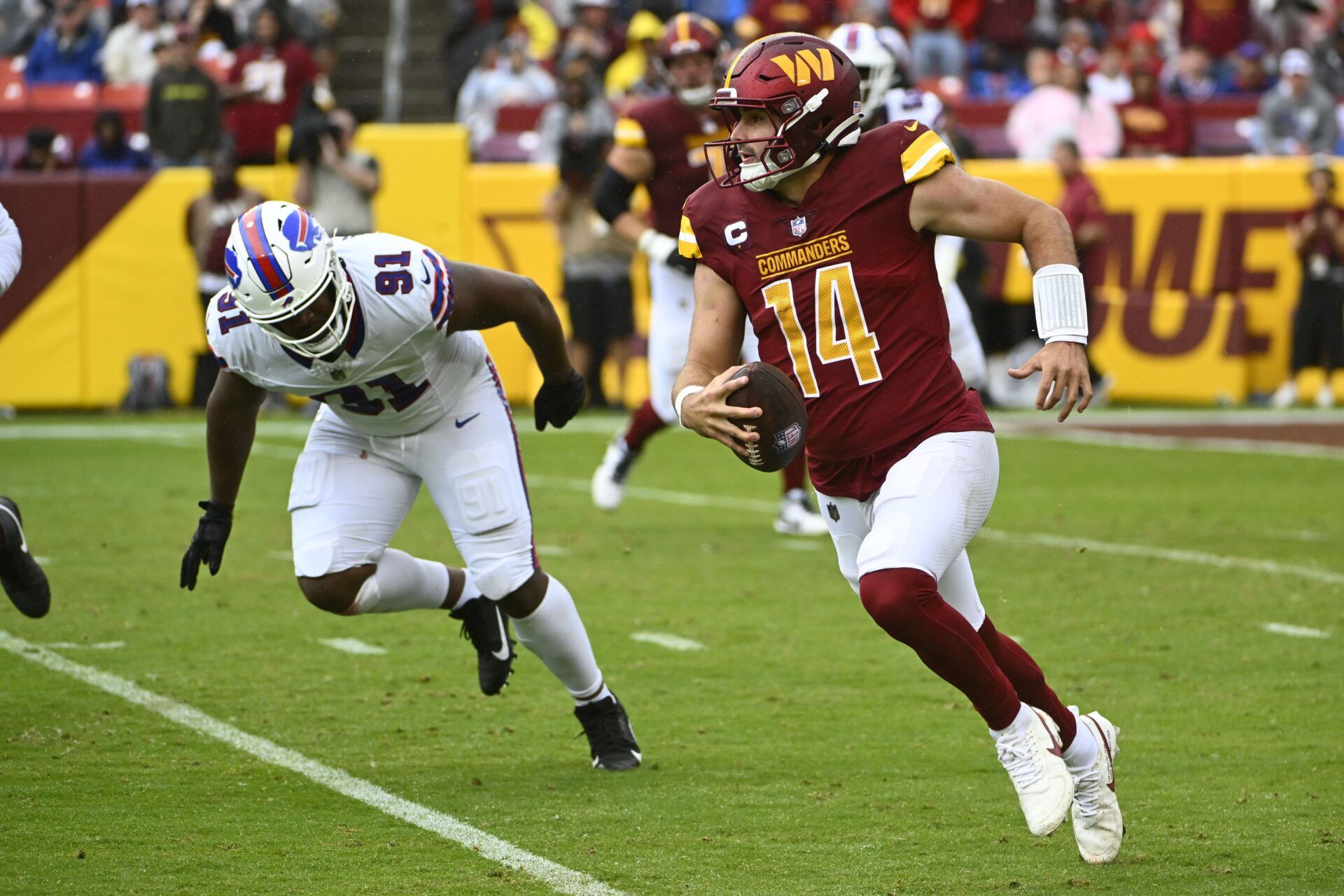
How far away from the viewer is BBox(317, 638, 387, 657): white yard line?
6367mm

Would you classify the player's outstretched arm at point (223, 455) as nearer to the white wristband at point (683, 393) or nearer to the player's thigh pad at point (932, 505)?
the white wristband at point (683, 393)

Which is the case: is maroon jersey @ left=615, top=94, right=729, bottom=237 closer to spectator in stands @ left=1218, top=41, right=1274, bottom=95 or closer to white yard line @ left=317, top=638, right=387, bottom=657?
white yard line @ left=317, top=638, right=387, bottom=657

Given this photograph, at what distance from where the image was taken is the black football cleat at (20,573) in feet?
17.5

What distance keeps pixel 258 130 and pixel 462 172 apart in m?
1.74

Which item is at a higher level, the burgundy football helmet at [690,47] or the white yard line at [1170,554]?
the burgundy football helmet at [690,47]

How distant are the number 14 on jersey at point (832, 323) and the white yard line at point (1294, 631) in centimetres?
301

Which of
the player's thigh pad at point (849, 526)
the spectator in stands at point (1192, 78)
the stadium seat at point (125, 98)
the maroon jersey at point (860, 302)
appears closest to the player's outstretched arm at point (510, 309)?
the maroon jersey at point (860, 302)

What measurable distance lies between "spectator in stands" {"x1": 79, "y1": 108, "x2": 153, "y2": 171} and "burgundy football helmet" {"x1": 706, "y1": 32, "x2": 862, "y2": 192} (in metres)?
11.1

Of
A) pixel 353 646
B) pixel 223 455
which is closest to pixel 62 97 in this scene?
pixel 353 646

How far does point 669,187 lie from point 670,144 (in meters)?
0.19

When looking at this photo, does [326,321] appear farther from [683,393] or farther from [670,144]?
[670,144]

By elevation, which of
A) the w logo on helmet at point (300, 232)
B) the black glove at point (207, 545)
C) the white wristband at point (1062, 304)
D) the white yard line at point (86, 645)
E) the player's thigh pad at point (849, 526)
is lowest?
the white yard line at point (86, 645)

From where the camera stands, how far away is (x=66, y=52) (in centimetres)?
1608

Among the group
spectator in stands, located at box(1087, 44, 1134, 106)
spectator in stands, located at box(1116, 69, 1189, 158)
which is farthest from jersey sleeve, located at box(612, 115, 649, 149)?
spectator in stands, located at box(1087, 44, 1134, 106)
